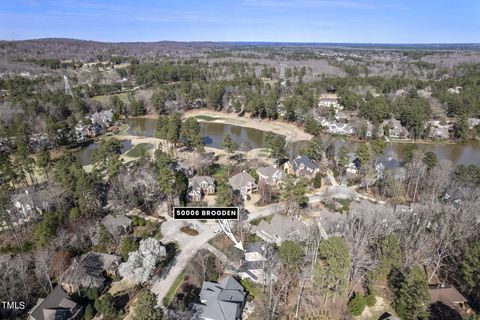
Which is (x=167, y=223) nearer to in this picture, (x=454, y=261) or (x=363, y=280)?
(x=363, y=280)

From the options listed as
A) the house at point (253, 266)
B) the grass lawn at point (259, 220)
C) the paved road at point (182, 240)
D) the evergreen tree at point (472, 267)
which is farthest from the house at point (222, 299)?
the evergreen tree at point (472, 267)

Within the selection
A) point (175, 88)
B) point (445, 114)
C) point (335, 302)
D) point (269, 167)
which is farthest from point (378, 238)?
point (175, 88)

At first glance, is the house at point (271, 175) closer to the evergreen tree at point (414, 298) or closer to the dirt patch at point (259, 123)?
the dirt patch at point (259, 123)

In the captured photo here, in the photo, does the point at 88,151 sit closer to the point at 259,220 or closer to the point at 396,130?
the point at 259,220

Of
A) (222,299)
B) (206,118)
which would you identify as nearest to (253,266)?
(222,299)

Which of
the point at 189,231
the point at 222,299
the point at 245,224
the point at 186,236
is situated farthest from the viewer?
the point at 245,224

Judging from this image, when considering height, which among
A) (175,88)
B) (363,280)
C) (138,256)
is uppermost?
(175,88)

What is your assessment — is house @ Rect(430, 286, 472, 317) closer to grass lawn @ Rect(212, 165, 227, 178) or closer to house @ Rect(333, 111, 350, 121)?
grass lawn @ Rect(212, 165, 227, 178)
